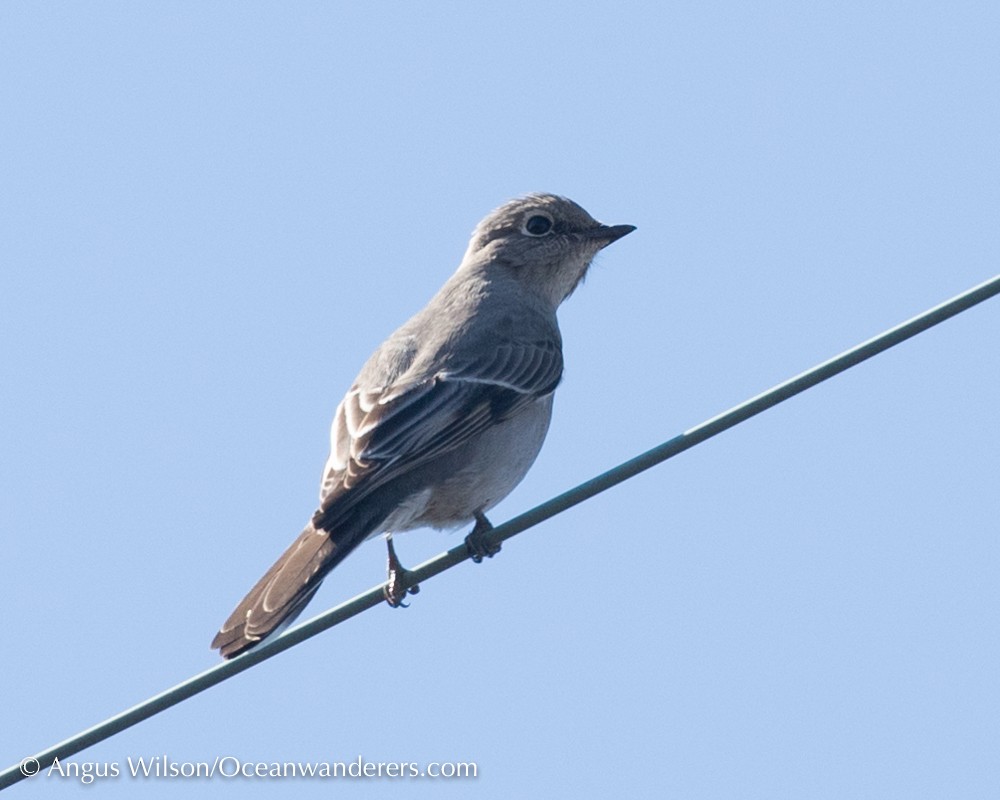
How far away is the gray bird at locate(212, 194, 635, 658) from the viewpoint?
9.26 meters

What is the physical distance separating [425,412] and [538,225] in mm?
3558

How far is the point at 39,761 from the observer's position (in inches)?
254

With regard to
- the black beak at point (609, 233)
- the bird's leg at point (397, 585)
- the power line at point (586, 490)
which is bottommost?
the power line at point (586, 490)

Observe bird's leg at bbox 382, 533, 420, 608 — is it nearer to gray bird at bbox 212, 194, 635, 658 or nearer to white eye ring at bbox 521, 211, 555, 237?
gray bird at bbox 212, 194, 635, 658

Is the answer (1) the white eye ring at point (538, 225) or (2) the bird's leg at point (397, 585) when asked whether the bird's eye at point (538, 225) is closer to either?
(1) the white eye ring at point (538, 225)

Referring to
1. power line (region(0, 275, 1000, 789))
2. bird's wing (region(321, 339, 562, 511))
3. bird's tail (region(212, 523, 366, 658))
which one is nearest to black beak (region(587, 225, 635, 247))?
bird's wing (region(321, 339, 562, 511))

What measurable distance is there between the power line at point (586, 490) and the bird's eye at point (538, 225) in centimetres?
562

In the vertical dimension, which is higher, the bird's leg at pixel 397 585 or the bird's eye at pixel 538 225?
the bird's eye at pixel 538 225

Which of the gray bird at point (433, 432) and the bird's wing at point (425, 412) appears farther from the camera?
the bird's wing at point (425, 412)

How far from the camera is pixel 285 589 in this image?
355 inches

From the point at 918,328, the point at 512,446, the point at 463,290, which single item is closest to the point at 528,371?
the point at 512,446

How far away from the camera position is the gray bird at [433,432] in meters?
9.26

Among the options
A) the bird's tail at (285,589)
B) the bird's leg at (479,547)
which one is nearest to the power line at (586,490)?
the bird's tail at (285,589)

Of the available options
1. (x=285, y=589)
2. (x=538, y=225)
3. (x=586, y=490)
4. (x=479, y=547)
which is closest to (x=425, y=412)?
(x=479, y=547)
